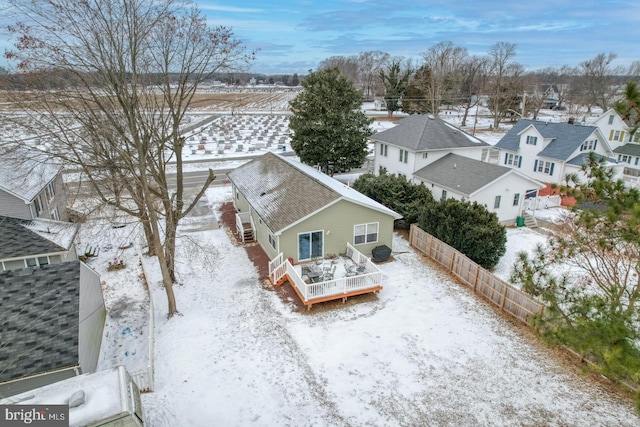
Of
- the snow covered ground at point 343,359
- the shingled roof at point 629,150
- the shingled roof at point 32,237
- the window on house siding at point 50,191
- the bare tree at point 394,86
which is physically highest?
the bare tree at point 394,86

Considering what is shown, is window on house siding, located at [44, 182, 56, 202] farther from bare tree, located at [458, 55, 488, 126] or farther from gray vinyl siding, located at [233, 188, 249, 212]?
bare tree, located at [458, 55, 488, 126]

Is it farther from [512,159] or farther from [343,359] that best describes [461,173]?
[343,359]

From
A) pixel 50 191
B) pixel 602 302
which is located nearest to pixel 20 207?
pixel 50 191

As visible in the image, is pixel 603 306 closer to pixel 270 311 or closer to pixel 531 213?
pixel 270 311

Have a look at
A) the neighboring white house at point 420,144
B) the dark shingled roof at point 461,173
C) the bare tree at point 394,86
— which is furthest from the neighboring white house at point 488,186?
the bare tree at point 394,86

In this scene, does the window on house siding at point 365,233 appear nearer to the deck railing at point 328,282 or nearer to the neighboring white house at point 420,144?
the deck railing at point 328,282

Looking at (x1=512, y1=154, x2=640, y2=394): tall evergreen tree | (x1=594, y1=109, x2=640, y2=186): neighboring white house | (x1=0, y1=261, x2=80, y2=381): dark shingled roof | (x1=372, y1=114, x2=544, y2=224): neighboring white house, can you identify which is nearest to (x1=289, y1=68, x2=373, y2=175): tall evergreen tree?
(x1=372, y1=114, x2=544, y2=224): neighboring white house

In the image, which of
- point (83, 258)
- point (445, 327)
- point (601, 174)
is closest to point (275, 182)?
point (83, 258)

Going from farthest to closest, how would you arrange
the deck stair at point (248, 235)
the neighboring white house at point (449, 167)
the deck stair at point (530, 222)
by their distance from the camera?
the deck stair at point (530, 222)
the neighboring white house at point (449, 167)
the deck stair at point (248, 235)
